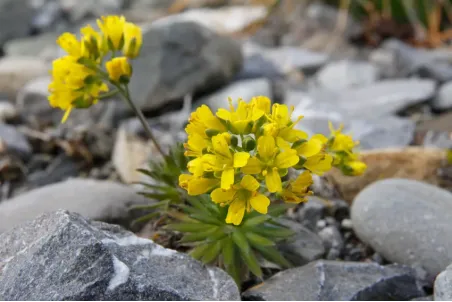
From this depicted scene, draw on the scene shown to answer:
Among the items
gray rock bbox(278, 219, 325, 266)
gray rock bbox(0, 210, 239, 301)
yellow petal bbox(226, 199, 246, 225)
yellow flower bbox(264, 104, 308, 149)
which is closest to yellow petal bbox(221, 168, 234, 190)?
yellow petal bbox(226, 199, 246, 225)

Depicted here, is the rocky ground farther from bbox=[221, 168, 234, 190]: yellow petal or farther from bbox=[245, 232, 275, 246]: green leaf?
bbox=[221, 168, 234, 190]: yellow petal

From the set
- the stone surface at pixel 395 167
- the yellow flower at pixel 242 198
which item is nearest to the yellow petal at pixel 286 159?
the yellow flower at pixel 242 198

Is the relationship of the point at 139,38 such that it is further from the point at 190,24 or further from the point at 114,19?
the point at 190,24

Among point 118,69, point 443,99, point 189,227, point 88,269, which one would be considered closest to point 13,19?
point 443,99

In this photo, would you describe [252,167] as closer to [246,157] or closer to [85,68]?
[246,157]

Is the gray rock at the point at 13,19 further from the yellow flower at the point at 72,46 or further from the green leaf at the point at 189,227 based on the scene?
the green leaf at the point at 189,227

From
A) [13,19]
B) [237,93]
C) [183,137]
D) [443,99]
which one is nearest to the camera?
[183,137]

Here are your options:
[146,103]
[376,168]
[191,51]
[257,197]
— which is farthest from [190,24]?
[257,197]
